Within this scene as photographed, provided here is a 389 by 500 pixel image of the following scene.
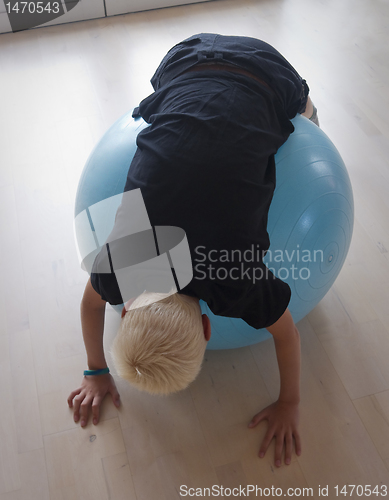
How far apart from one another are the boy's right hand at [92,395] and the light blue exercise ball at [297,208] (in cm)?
32

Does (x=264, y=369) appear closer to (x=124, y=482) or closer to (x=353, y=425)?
(x=353, y=425)

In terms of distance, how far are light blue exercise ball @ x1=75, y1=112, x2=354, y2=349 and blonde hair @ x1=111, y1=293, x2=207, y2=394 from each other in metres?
0.18

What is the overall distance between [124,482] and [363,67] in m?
2.39

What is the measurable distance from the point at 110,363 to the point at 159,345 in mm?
590

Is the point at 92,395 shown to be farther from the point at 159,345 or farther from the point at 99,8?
the point at 99,8

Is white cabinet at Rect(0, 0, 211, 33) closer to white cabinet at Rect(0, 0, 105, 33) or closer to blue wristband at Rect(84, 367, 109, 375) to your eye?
white cabinet at Rect(0, 0, 105, 33)

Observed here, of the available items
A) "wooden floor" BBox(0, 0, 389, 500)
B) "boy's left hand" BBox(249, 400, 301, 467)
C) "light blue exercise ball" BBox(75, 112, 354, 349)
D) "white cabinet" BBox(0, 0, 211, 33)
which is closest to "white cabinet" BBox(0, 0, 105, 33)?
"white cabinet" BBox(0, 0, 211, 33)

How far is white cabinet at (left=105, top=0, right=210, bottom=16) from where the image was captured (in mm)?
2875

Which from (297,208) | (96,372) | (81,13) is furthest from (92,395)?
(81,13)

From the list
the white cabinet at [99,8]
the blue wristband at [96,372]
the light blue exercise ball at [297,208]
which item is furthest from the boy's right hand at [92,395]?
the white cabinet at [99,8]

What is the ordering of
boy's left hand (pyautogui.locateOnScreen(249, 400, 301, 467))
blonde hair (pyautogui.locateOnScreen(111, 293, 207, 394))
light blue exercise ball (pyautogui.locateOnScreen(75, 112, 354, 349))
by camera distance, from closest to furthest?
blonde hair (pyautogui.locateOnScreen(111, 293, 207, 394))
light blue exercise ball (pyautogui.locateOnScreen(75, 112, 354, 349))
boy's left hand (pyautogui.locateOnScreen(249, 400, 301, 467))

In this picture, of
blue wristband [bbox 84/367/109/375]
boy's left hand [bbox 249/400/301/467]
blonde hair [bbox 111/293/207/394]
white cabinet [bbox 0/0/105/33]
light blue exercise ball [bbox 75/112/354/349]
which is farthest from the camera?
white cabinet [bbox 0/0/105/33]

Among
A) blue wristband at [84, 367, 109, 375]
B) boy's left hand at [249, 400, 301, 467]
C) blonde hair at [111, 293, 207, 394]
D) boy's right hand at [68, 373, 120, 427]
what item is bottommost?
boy's left hand at [249, 400, 301, 467]

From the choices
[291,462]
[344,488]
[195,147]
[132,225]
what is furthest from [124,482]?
[195,147]
